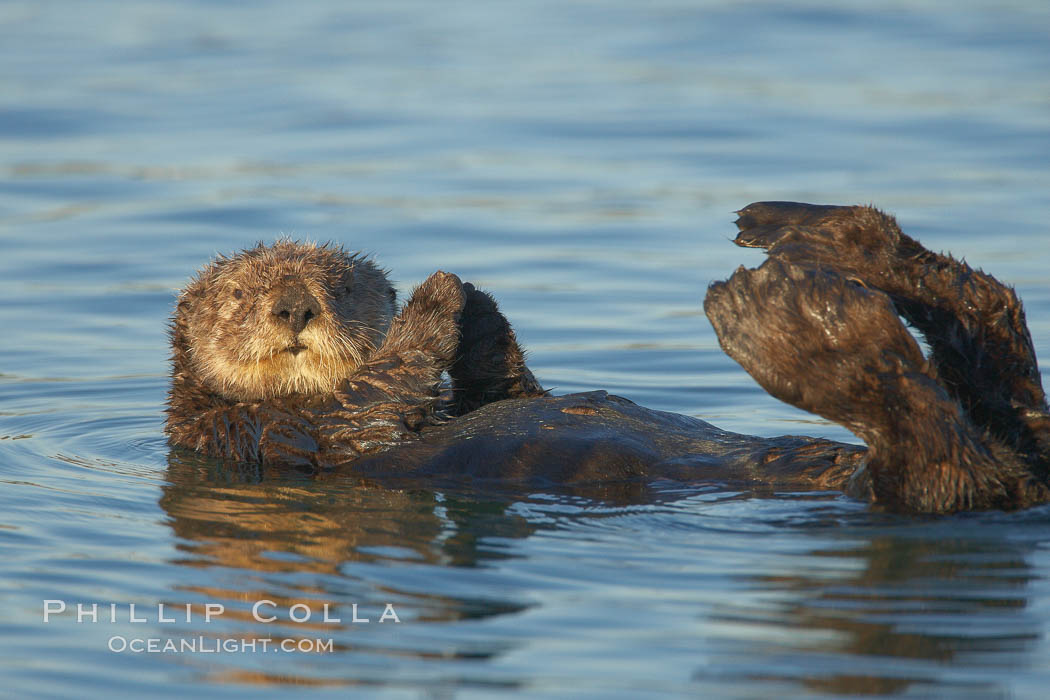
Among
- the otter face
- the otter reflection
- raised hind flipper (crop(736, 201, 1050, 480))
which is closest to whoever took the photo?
the otter reflection

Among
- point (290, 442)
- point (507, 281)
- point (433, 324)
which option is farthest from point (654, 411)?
point (507, 281)

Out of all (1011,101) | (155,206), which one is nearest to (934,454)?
(155,206)

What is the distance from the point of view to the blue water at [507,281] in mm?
3711

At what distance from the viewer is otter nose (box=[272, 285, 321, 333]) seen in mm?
5551

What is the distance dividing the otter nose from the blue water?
66cm

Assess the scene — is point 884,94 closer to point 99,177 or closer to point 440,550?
point 99,177

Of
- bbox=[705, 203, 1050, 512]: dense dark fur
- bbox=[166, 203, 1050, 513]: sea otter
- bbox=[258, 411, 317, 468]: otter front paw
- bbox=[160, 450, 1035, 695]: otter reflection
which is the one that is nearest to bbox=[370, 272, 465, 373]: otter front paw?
bbox=[166, 203, 1050, 513]: sea otter

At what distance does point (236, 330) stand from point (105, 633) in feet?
6.74

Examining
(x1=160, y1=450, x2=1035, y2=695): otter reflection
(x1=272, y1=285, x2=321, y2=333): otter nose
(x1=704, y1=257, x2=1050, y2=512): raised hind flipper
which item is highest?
(x1=272, y1=285, x2=321, y2=333): otter nose

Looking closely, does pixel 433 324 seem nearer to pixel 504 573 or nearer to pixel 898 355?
pixel 504 573

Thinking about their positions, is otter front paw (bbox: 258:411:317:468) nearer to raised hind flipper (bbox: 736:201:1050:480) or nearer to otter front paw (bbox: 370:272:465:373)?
otter front paw (bbox: 370:272:465:373)

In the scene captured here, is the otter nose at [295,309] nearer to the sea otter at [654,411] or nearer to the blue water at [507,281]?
the sea otter at [654,411]

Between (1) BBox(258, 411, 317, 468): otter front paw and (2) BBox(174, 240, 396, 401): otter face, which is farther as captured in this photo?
(2) BBox(174, 240, 396, 401): otter face

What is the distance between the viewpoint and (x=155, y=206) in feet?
36.1
